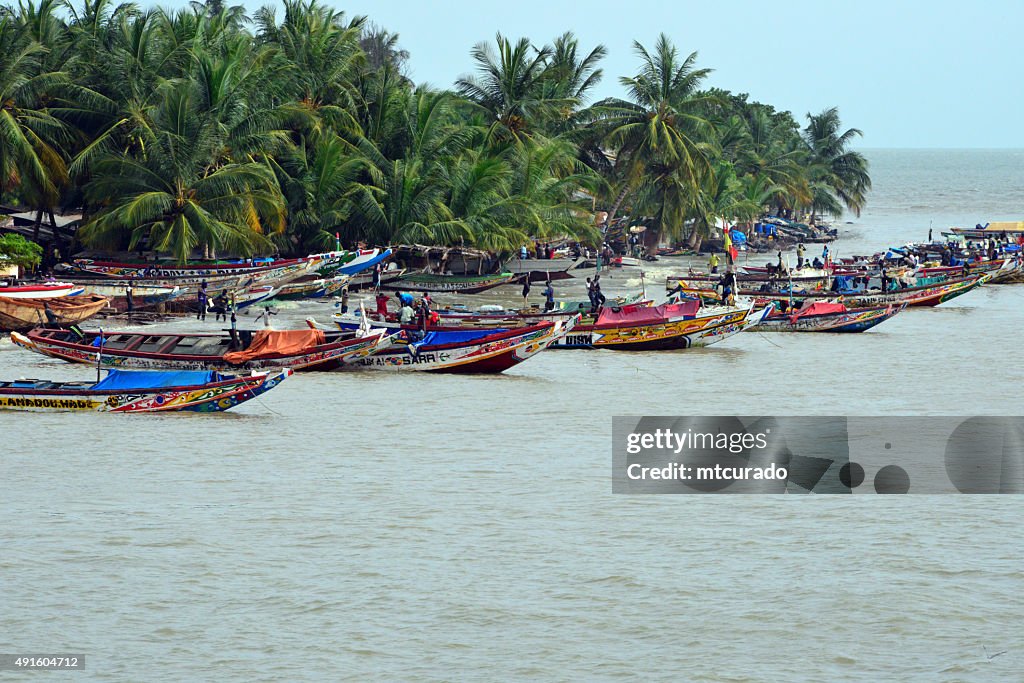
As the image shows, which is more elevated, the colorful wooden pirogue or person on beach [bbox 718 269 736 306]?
person on beach [bbox 718 269 736 306]

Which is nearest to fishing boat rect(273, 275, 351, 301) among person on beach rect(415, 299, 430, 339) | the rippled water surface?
person on beach rect(415, 299, 430, 339)

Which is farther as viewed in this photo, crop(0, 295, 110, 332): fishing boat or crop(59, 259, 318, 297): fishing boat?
crop(59, 259, 318, 297): fishing boat

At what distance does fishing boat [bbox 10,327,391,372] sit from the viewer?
25281 mm

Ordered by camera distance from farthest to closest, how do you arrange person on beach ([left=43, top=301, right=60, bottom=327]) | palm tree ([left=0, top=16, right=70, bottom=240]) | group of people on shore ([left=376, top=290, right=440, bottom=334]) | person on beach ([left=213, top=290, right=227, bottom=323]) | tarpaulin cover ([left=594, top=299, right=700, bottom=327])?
palm tree ([left=0, top=16, right=70, bottom=240]), person on beach ([left=213, top=290, right=227, bottom=323]), tarpaulin cover ([left=594, top=299, right=700, bottom=327]), person on beach ([left=43, top=301, right=60, bottom=327]), group of people on shore ([left=376, top=290, right=440, bottom=334])

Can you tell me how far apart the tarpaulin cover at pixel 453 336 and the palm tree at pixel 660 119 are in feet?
81.5

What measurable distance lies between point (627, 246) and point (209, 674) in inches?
1814

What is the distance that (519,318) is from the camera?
30703 mm

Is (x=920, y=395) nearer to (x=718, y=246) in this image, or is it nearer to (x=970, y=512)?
(x=970, y=512)

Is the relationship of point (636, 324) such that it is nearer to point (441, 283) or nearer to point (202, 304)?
point (202, 304)

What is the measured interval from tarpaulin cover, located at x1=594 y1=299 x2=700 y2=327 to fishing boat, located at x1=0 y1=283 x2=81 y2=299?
12.3m

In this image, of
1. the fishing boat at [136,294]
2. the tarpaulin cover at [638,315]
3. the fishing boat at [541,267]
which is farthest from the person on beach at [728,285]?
the fishing boat at [136,294]

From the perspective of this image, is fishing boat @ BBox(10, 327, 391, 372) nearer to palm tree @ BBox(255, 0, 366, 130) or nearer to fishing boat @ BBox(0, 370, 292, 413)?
fishing boat @ BBox(0, 370, 292, 413)

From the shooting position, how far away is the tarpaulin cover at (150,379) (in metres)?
21.5

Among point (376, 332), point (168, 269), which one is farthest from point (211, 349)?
point (168, 269)
